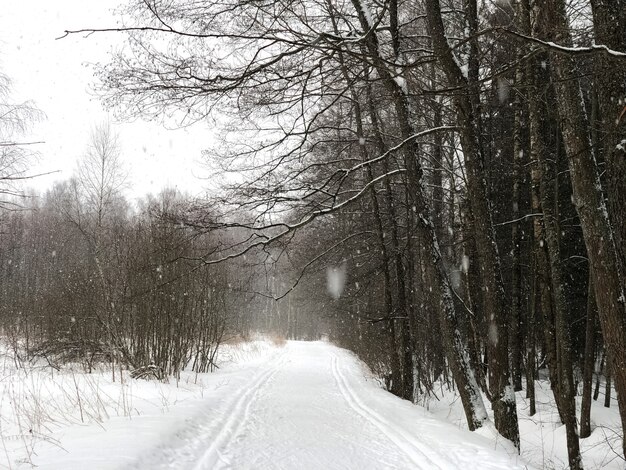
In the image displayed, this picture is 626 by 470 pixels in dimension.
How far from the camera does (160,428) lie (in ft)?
16.6

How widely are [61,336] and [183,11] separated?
40.9 ft

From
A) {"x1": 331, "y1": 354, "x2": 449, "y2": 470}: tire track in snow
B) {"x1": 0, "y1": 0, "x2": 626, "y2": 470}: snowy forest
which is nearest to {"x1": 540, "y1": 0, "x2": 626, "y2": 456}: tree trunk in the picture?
{"x1": 0, "y1": 0, "x2": 626, "y2": 470}: snowy forest

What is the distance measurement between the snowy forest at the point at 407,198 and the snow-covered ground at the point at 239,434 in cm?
138

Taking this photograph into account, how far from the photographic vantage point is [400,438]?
5816 mm

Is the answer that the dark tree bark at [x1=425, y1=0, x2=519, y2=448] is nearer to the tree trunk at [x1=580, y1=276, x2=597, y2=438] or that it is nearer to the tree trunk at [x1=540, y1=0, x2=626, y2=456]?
the tree trunk at [x1=540, y1=0, x2=626, y2=456]

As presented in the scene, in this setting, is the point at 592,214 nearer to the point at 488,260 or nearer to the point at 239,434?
the point at 488,260

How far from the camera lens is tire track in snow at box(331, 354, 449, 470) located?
4.66m

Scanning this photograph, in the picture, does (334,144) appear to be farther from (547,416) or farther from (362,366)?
(362,366)

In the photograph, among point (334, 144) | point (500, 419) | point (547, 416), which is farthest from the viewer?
point (334, 144)

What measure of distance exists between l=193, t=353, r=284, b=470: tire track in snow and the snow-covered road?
0.01m

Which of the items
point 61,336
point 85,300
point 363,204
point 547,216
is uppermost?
point 363,204

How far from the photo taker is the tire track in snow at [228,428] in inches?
175

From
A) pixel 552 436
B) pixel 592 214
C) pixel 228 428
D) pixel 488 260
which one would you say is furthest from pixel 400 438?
pixel 552 436

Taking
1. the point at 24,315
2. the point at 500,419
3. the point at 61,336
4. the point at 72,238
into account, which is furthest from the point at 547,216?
the point at 72,238
